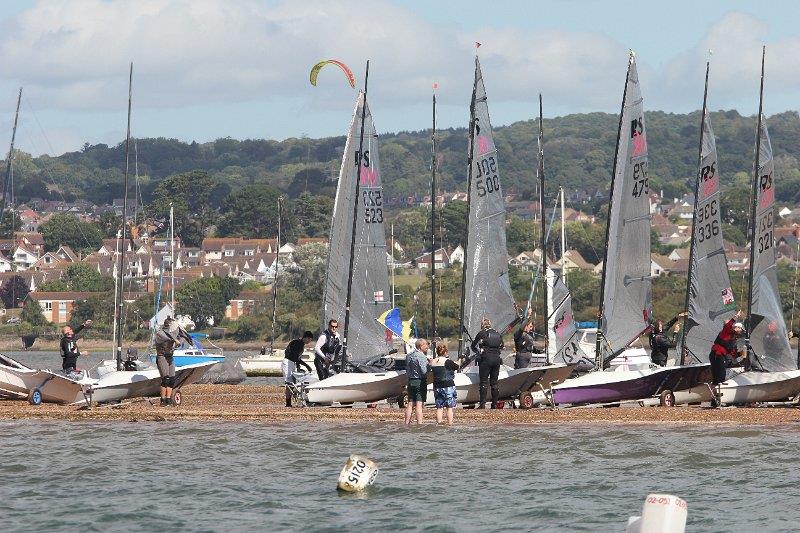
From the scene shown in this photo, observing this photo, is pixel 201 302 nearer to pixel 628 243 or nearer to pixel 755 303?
pixel 628 243

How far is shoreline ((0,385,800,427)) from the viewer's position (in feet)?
98.7

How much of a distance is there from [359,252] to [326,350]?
13.9 feet

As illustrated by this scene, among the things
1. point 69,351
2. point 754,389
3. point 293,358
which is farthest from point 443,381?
point 69,351

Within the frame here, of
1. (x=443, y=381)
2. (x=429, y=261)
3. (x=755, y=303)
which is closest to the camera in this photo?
(x=443, y=381)

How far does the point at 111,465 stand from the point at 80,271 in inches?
5666

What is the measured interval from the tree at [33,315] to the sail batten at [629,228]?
381ft

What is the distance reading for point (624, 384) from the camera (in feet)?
107

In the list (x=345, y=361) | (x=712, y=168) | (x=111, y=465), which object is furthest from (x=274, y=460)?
(x=712, y=168)

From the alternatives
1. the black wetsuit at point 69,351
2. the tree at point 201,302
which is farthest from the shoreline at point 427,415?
the tree at point 201,302

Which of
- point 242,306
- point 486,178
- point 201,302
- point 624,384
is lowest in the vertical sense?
point 624,384

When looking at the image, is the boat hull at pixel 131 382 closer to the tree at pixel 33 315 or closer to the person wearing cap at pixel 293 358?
the person wearing cap at pixel 293 358

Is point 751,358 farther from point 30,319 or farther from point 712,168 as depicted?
point 30,319

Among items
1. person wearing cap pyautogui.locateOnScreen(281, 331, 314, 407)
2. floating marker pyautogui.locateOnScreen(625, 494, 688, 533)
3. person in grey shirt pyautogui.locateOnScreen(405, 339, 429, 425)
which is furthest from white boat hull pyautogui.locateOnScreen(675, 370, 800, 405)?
floating marker pyautogui.locateOnScreen(625, 494, 688, 533)

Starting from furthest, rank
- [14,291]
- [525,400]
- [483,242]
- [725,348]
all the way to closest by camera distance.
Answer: [14,291], [483,242], [525,400], [725,348]
